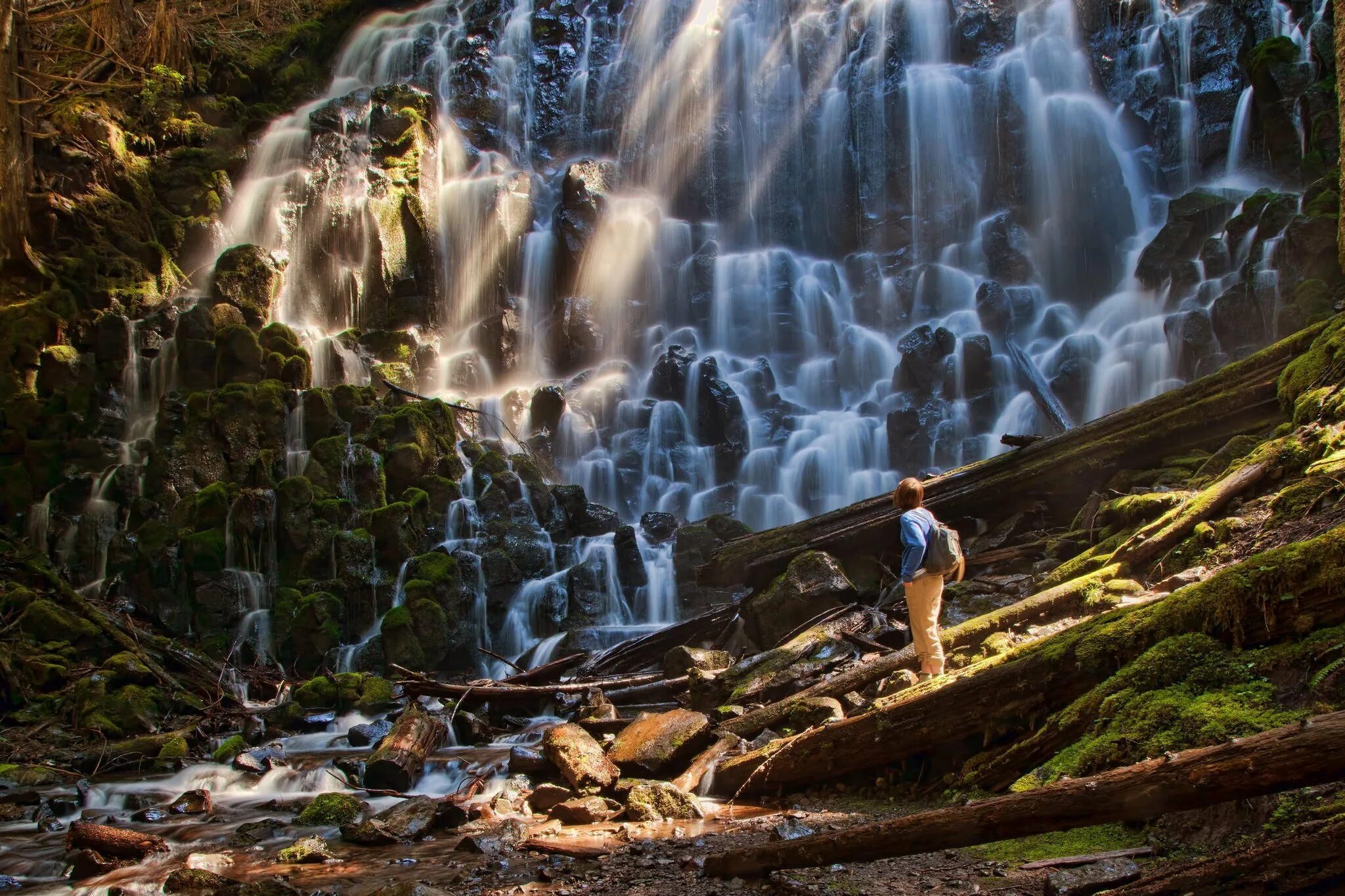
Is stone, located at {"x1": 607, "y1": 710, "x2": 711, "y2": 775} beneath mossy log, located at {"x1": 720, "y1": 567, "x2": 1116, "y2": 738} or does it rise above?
beneath

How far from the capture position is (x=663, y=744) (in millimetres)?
6832

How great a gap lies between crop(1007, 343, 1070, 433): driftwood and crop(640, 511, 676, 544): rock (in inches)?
323

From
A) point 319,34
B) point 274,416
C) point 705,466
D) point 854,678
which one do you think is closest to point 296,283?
point 274,416

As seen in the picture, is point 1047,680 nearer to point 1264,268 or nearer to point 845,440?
point 1264,268

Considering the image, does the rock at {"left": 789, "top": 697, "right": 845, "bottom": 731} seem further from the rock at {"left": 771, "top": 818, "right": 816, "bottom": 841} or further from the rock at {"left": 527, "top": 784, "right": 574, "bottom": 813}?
the rock at {"left": 527, "top": 784, "right": 574, "bottom": 813}

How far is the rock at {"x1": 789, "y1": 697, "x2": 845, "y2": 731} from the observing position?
6418 millimetres

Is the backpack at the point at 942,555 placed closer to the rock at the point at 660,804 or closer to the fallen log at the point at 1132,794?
the rock at the point at 660,804

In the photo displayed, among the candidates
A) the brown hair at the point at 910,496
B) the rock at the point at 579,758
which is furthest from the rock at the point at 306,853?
the brown hair at the point at 910,496

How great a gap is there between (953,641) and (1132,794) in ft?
14.3

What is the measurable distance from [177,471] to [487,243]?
48.1ft

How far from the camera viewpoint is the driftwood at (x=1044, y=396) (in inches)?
672

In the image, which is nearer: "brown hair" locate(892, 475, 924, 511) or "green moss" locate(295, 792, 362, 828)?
"brown hair" locate(892, 475, 924, 511)

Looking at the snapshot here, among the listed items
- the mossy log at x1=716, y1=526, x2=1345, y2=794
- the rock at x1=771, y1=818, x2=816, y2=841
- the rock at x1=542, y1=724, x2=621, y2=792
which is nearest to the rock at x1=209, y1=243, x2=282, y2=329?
the rock at x1=542, y1=724, x2=621, y2=792

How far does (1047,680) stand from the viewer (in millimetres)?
4652
